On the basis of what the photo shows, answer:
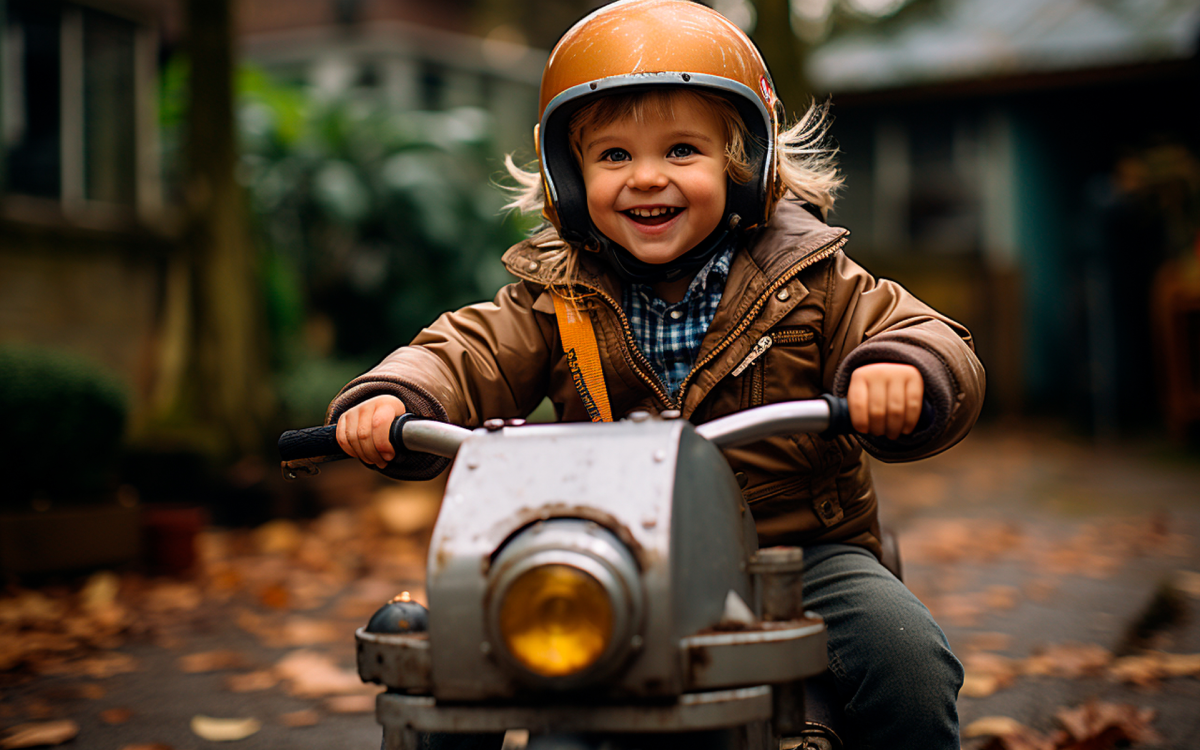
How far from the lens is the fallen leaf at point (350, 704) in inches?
114

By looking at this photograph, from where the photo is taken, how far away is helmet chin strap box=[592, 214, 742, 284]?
201cm

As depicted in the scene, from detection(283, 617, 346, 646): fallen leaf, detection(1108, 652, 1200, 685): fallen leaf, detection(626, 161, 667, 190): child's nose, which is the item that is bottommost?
detection(1108, 652, 1200, 685): fallen leaf

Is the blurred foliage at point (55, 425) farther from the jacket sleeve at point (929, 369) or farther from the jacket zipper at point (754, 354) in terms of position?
the jacket sleeve at point (929, 369)

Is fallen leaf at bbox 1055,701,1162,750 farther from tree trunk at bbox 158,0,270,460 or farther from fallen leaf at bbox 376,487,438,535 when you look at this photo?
tree trunk at bbox 158,0,270,460

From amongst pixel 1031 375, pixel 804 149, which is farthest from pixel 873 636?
pixel 1031 375

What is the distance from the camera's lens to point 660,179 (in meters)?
1.88

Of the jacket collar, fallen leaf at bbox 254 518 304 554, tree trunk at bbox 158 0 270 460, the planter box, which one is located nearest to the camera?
the jacket collar

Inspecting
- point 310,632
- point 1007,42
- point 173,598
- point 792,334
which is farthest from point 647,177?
point 1007,42

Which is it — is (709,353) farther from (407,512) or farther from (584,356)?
(407,512)

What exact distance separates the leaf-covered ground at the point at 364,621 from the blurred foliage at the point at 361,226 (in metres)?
2.43

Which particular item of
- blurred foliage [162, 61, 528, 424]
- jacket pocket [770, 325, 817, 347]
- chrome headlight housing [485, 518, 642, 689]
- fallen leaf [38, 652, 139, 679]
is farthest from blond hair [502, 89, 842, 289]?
blurred foliage [162, 61, 528, 424]

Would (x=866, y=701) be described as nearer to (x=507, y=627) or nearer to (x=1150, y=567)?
(x=507, y=627)

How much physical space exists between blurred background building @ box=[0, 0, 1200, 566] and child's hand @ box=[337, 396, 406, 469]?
1.12m

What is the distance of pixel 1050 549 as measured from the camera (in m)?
5.11
